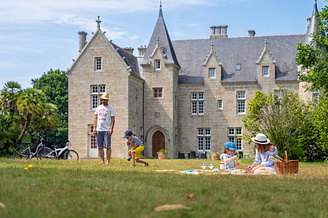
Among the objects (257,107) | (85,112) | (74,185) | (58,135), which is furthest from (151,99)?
(74,185)

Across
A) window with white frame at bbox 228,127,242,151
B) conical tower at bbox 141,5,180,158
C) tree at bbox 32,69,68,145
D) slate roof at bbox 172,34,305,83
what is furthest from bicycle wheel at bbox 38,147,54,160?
tree at bbox 32,69,68,145

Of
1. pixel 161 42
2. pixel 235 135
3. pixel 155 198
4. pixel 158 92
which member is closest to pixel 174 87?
pixel 158 92

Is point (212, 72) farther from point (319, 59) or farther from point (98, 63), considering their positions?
point (319, 59)

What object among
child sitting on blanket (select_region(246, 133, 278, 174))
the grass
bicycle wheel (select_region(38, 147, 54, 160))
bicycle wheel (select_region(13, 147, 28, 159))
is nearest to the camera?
the grass

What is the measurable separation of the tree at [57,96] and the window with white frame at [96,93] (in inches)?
626

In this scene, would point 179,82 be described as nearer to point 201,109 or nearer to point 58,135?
point 201,109

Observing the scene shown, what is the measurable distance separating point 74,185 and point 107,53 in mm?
26592

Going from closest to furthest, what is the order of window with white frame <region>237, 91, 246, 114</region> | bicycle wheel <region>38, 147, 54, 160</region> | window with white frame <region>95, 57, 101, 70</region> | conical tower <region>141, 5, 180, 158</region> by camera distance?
bicycle wheel <region>38, 147, 54, 160</region>
window with white frame <region>95, 57, 101, 70</region>
conical tower <region>141, 5, 180, 158</region>
window with white frame <region>237, 91, 246, 114</region>

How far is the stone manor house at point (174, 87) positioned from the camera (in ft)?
108

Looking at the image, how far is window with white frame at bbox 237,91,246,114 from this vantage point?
36.0 m

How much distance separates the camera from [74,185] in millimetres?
7086

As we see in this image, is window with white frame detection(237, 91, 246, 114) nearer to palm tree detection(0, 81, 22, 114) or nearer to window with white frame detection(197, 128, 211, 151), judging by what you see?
window with white frame detection(197, 128, 211, 151)

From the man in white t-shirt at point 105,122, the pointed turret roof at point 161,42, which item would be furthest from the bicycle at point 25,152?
the pointed turret roof at point 161,42

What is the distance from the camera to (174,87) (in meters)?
35.7
